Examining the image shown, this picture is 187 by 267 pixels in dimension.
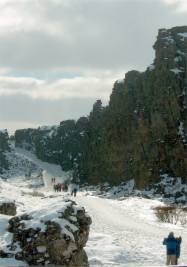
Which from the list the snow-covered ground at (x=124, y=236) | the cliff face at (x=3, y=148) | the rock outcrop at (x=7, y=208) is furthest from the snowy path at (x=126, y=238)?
the cliff face at (x=3, y=148)

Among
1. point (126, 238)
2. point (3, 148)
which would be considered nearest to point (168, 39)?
point (126, 238)

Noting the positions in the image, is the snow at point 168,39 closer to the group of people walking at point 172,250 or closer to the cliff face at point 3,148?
the cliff face at point 3,148

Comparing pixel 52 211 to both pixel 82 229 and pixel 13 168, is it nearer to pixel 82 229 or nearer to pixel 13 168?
pixel 82 229

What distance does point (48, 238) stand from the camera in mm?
15680

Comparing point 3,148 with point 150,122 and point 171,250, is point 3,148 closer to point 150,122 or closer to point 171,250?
point 150,122

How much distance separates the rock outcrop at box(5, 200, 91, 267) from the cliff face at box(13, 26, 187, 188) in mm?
81468

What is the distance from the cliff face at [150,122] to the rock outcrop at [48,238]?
81468 millimetres

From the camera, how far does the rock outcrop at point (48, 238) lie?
51.2 feet

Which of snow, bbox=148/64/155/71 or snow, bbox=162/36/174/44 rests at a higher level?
snow, bbox=162/36/174/44

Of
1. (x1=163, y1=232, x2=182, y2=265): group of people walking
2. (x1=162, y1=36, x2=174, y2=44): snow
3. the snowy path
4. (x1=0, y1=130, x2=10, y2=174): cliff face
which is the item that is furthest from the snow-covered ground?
(x1=0, y1=130, x2=10, y2=174): cliff face

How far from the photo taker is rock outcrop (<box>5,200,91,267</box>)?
15.6 m

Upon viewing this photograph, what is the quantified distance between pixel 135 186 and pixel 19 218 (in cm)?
A: 8846

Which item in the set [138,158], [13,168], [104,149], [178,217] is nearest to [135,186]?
[138,158]

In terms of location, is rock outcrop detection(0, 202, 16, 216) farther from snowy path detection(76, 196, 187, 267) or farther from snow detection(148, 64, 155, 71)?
snow detection(148, 64, 155, 71)
